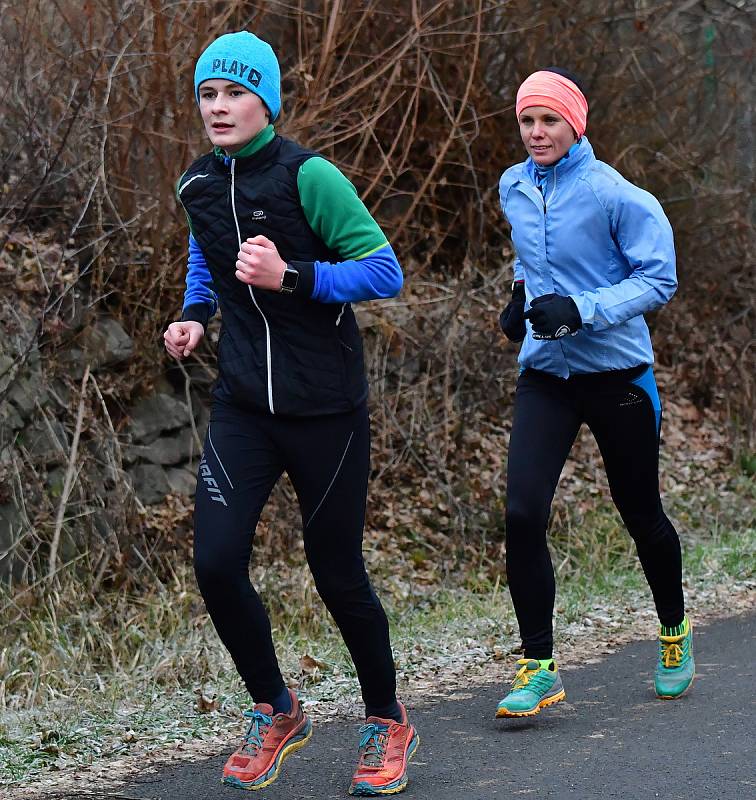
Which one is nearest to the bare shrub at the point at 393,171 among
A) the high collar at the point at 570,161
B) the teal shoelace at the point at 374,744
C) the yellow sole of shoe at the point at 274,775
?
the yellow sole of shoe at the point at 274,775

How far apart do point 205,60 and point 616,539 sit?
16.8 ft

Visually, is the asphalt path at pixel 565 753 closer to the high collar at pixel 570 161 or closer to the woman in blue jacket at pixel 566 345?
the woman in blue jacket at pixel 566 345

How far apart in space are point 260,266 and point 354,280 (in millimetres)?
270

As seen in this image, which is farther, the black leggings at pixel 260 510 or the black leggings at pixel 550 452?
the black leggings at pixel 550 452

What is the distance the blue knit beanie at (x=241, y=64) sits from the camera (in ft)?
12.2

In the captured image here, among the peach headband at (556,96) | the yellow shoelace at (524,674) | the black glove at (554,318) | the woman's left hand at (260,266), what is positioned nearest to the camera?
the woman's left hand at (260,266)

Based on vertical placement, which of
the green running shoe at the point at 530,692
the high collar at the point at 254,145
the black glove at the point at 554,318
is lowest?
the green running shoe at the point at 530,692

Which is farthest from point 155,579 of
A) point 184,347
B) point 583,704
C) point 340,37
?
point 340,37

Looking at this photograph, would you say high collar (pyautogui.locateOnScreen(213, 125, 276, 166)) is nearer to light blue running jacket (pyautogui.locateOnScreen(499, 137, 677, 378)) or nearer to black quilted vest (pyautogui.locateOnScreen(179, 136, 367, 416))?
black quilted vest (pyautogui.locateOnScreen(179, 136, 367, 416))

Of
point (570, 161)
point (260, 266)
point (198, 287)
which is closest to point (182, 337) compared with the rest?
point (198, 287)

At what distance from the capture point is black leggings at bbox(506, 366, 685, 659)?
461 cm

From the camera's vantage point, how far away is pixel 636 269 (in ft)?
14.7

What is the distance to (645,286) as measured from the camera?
174 inches

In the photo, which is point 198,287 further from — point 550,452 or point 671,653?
point 671,653
